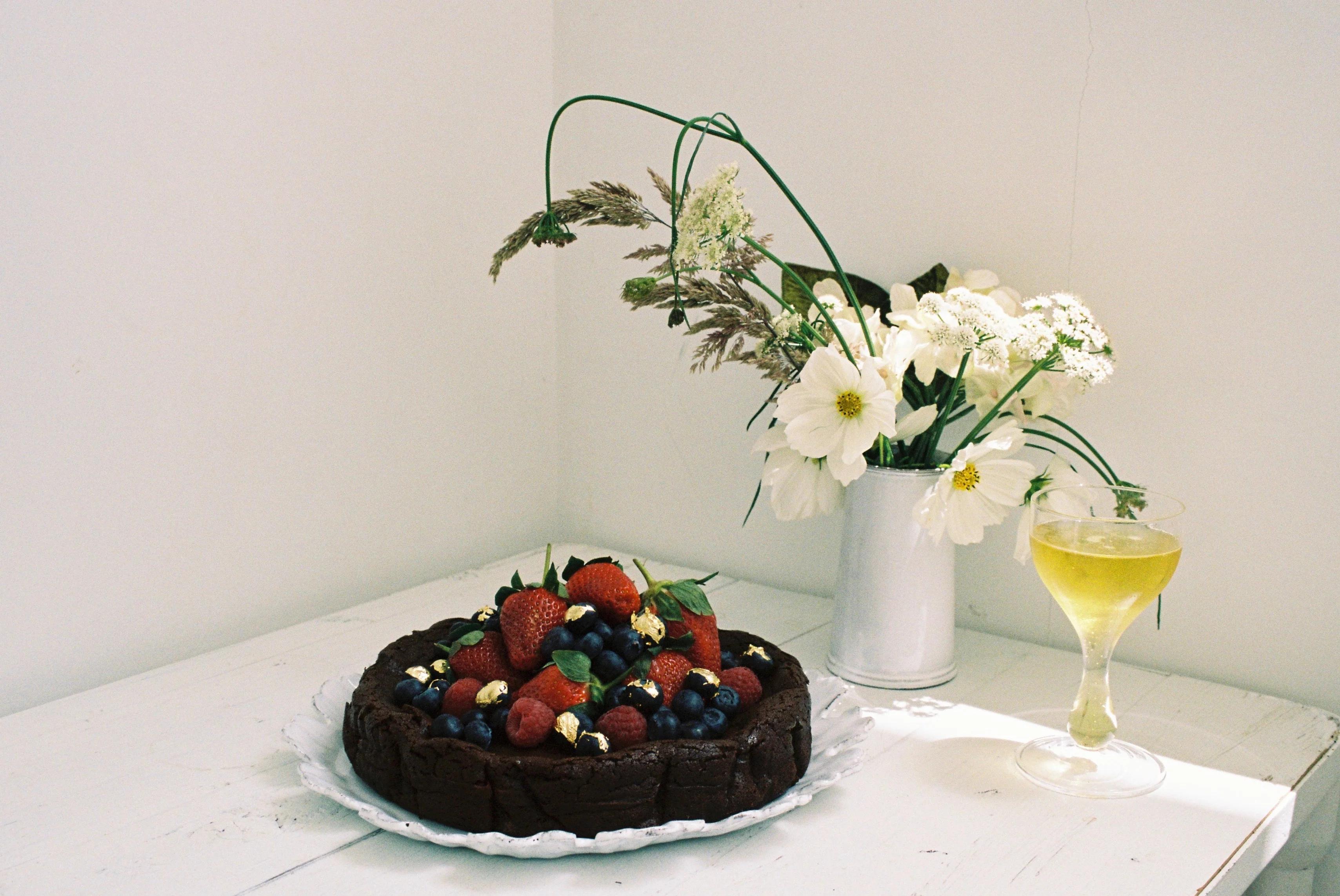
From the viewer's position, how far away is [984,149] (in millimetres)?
1181

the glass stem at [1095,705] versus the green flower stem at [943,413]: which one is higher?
the green flower stem at [943,413]

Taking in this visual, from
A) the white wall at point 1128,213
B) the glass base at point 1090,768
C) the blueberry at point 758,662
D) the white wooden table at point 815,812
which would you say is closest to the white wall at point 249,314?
the white wooden table at point 815,812

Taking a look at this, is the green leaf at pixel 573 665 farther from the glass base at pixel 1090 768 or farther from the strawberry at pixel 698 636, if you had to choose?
the glass base at pixel 1090 768

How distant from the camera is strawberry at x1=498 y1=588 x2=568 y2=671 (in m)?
0.88

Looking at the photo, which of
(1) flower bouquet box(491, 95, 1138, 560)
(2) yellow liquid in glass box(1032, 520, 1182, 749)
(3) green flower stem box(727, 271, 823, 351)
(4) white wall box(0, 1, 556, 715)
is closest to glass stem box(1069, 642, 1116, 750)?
(2) yellow liquid in glass box(1032, 520, 1182, 749)

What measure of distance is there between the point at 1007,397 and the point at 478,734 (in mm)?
544

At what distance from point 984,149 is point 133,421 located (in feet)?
2.99

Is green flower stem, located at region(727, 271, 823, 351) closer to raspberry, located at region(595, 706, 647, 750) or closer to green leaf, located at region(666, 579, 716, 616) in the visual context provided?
green leaf, located at region(666, 579, 716, 616)

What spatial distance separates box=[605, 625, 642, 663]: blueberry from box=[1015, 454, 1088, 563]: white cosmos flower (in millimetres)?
324

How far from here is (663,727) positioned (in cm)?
81

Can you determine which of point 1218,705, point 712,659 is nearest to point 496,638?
point 712,659

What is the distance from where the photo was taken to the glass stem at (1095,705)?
0.91 metres

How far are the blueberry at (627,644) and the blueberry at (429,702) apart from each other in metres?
0.14

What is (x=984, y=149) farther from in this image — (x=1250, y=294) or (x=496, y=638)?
(x=496, y=638)
